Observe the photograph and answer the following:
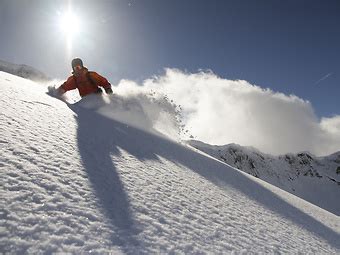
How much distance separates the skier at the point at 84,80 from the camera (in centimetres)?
1018

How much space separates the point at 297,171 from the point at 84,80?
186 meters

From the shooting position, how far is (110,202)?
9.03ft

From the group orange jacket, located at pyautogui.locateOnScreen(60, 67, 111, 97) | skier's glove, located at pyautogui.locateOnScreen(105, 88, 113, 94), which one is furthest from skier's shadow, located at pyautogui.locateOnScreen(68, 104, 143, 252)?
orange jacket, located at pyautogui.locateOnScreen(60, 67, 111, 97)

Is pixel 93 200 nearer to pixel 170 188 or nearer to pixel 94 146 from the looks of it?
pixel 170 188

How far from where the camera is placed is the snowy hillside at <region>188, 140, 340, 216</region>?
15600 centimetres

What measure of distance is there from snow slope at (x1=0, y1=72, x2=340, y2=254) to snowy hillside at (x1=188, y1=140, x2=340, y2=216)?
13756 centimetres

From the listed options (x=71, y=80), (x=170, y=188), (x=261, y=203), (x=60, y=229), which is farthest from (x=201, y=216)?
(x=71, y=80)

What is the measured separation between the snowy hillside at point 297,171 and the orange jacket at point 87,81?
133m

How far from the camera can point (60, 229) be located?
2068 millimetres

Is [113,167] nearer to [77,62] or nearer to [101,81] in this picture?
[101,81]

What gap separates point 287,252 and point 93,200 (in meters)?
1.95

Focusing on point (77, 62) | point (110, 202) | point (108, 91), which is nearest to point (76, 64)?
point (77, 62)

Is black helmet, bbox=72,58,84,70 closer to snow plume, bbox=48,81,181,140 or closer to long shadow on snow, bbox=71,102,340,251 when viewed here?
snow plume, bbox=48,81,181,140

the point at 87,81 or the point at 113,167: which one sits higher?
the point at 87,81
